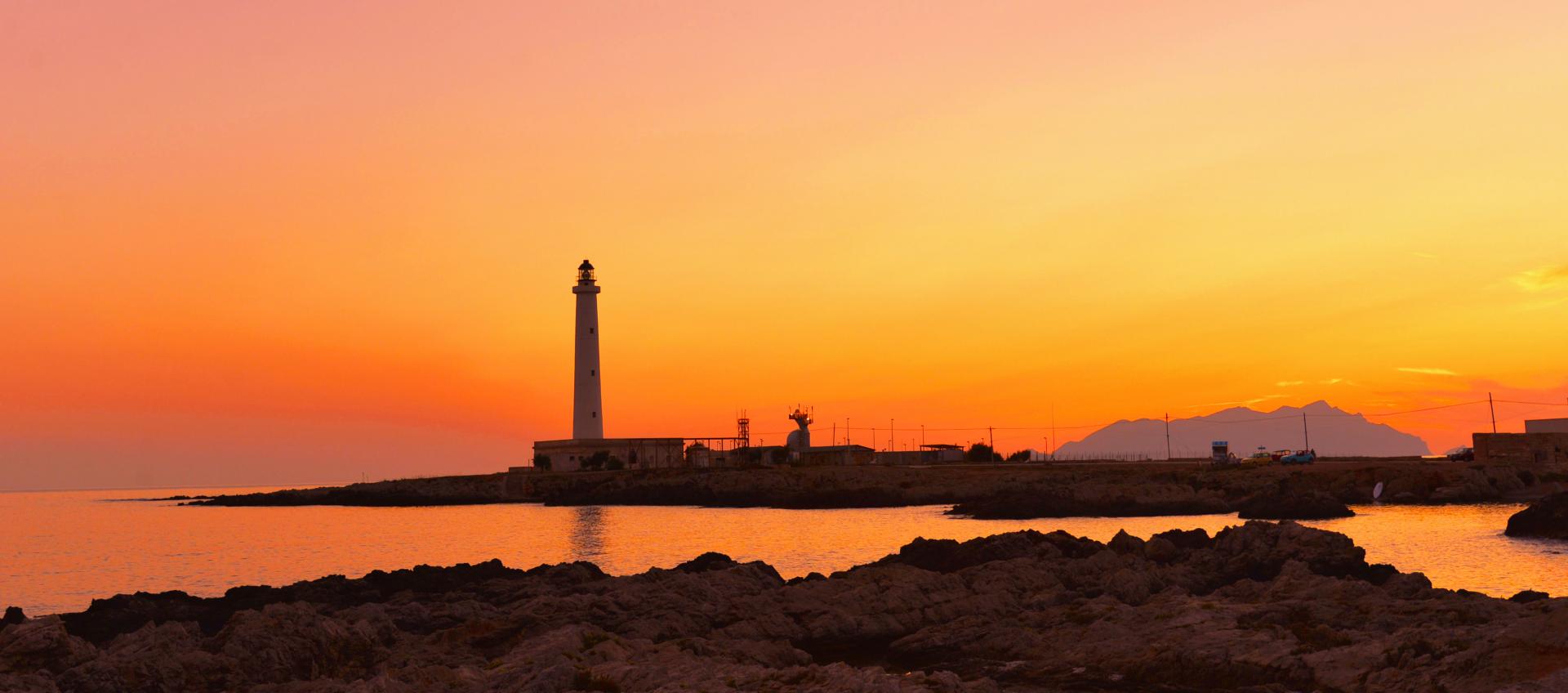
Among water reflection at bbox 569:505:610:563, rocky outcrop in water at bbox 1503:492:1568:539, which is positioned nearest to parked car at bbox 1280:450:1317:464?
rocky outcrop in water at bbox 1503:492:1568:539

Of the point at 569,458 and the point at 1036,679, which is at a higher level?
the point at 569,458

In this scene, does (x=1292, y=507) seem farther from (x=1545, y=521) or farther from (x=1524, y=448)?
(x=1524, y=448)

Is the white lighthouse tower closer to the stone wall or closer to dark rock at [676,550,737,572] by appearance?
the stone wall

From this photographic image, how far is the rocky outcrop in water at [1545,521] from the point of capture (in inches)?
1602

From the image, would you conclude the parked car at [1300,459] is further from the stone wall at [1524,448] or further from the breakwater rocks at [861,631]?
the breakwater rocks at [861,631]

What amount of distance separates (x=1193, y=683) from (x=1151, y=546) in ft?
37.2

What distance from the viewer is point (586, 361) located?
330 ft

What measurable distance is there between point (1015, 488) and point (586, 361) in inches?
1690

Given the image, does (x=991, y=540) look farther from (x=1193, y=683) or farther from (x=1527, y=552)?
(x=1527, y=552)

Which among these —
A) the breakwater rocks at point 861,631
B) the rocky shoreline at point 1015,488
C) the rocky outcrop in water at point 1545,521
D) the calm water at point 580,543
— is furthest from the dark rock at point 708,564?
the rocky shoreline at point 1015,488

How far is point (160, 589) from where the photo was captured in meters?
37.5

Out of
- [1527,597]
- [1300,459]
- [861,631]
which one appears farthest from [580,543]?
[1300,459]

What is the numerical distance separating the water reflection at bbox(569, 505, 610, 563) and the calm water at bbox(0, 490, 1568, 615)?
0.14 meters

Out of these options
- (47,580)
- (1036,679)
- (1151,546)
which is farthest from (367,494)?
(1036,679)
